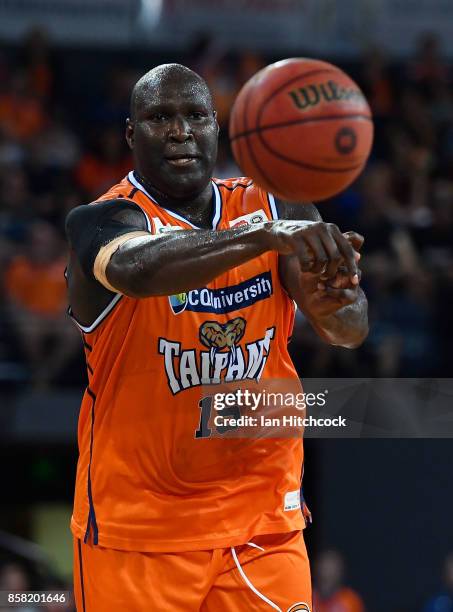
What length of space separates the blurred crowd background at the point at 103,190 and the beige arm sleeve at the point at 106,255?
14.6 ft

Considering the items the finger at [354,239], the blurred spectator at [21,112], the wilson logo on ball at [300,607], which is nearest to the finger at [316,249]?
the finger at [354,239]

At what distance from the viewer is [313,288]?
3.96 meters

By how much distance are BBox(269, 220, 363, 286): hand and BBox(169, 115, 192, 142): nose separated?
1014 mm

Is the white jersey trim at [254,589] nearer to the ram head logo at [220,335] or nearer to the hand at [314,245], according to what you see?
the ram head logo at [220,335]

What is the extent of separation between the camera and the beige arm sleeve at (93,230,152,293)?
13.4ft

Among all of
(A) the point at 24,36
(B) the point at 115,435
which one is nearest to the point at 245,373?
(B) the point at 115,435

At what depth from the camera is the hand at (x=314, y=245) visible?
3.56 m

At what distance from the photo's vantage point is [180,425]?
14.6ft

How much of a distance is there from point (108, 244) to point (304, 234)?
90 cm

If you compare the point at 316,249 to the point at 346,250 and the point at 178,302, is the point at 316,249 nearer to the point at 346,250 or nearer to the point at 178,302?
the point at 346,250

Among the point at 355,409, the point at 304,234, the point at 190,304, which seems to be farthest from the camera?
the point at 355,409

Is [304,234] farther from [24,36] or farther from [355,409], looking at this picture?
[24,36]

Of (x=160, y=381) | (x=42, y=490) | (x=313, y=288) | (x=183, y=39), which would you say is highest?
(x=183, y=39)
